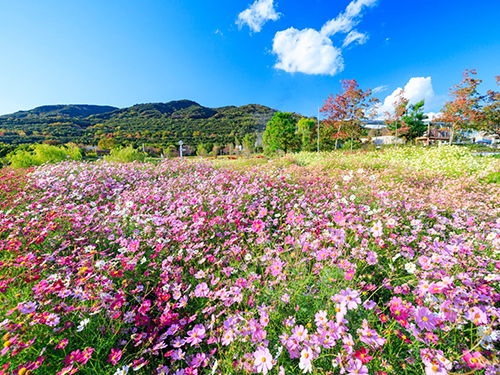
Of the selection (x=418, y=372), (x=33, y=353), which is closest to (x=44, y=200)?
(x=33, y=353)

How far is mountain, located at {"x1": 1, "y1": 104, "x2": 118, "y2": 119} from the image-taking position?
308ft

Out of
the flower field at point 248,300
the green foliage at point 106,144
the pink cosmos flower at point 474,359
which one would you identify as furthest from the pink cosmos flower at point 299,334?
the green foliage at point 106,144

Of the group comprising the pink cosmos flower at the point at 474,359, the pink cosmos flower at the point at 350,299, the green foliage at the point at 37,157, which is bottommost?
the pink cosmos flower at the point at 474,359

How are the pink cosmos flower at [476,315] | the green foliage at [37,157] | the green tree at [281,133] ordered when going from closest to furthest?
the pink cosmos flower at [476,315] → the green foliage at [37,157] → the green tree at [281,133]

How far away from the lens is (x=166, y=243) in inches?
93.2

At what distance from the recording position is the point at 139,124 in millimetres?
85188

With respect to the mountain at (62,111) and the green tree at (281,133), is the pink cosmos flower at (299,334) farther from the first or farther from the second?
the mountain at (62,111)

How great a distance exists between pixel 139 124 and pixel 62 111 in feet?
167

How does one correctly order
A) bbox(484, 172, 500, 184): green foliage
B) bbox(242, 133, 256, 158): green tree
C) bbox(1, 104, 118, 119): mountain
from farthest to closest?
bbox(1, 104, 118, 119): mountain, bbox(242, 133, 256, 158): green tree, bbox(484, 172, 500, 184): green foliage

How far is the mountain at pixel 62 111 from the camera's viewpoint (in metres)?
94.0

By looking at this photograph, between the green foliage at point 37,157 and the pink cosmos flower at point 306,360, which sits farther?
the green foliage at point 37,157

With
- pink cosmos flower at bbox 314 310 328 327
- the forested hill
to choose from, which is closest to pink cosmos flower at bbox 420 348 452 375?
pink cosmos flower at bbox 314 310 328 327

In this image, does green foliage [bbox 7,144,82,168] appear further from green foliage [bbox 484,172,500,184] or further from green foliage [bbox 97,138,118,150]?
green foliage [bbox 97,138,118,150]

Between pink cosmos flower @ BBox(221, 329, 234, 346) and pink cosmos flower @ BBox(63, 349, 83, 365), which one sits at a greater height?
pink cosmos flower @ BBox(63, 349, 83, 365)
